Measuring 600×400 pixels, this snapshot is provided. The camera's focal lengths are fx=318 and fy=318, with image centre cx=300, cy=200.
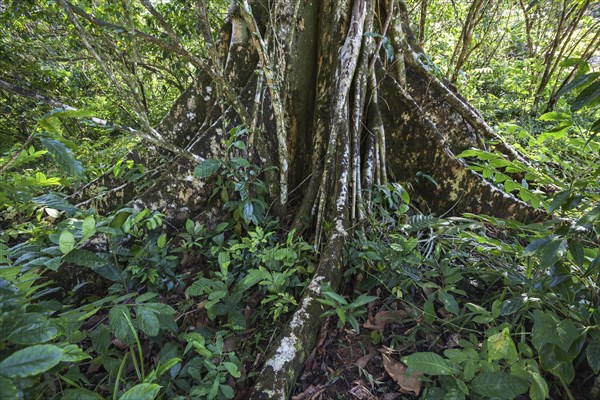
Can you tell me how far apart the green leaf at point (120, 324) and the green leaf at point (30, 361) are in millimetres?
540

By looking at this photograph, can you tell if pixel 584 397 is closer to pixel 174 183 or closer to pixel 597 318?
pixel 597 318

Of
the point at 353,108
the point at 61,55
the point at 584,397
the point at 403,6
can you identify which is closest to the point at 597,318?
the point at 584,397

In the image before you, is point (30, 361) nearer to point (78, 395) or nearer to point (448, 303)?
point (78, 395)

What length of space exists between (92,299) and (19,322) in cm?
162

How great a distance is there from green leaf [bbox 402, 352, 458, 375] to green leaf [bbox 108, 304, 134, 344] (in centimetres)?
117

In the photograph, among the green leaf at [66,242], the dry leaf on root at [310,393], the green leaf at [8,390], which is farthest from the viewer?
the dry leaf on root at [310,393]

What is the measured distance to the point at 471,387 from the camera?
124cm

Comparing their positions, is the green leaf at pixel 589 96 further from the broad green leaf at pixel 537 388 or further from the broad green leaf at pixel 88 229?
the broad green leaf at pixel 88 229

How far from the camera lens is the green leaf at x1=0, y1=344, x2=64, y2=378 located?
78 centimetres

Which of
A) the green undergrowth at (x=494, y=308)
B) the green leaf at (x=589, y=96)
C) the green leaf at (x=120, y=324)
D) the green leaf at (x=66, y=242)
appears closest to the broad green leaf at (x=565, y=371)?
the green undergrowth at (x=494, y=308)

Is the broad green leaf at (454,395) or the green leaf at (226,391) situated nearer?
the broad green leaf at (454,395)

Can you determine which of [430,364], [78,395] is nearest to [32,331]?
[78,395]

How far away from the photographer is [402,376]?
61.8 inches

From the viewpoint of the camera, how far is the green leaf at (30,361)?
30.7 inches
